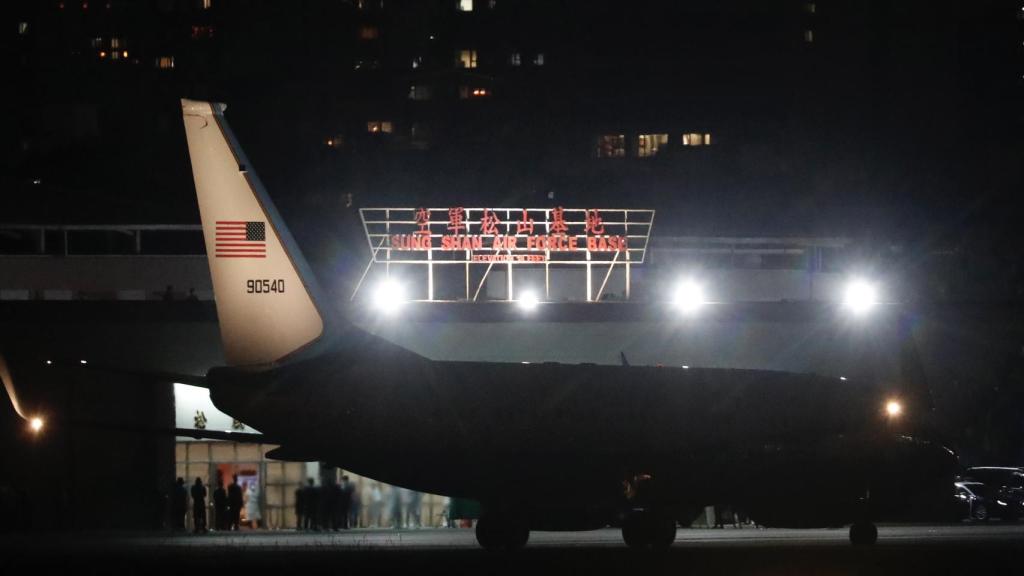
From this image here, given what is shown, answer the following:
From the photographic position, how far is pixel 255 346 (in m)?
28.2

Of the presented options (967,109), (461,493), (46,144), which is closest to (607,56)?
(967,109)

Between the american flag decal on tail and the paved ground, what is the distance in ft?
17.2

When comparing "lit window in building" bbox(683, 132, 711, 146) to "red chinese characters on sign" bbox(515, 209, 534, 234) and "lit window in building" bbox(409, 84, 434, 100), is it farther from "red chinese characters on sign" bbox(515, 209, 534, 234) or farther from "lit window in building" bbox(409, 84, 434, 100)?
"red chinese characters on sign" bbox(515, 209, 534, 234)

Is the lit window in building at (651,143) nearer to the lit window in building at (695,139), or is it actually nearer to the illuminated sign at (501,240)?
the lit window in building at (695,139)

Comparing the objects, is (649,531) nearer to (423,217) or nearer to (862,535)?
(862,535)

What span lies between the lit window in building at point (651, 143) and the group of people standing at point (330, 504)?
100m

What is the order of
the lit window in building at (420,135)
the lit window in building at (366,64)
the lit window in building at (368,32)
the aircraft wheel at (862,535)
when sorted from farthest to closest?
the lit window in building at (368,32), the lit window in building at (366,64), the lit window in building at (420,135), the aircraft wheel at (862,535)

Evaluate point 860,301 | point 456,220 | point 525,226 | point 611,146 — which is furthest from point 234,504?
point 611,146

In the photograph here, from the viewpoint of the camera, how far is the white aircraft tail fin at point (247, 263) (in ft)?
92.2

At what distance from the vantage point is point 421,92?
14188cm

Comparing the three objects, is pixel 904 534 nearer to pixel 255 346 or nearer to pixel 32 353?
pixel 255 346

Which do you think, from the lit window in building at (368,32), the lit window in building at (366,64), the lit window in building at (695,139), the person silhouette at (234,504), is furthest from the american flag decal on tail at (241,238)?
the lit window in building at (368,32)

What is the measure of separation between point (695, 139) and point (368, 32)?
34542mm

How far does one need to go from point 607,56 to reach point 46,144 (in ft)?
157
